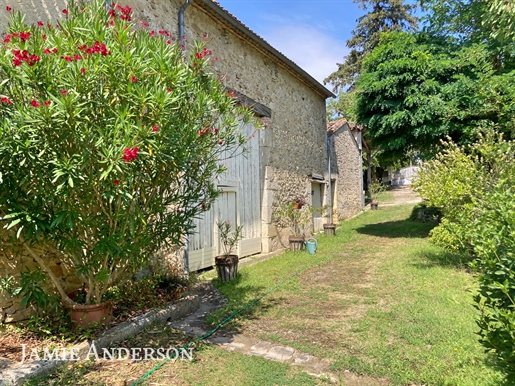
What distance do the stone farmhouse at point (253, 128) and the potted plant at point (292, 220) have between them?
270mm

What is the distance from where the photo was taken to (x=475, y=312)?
13.8 ft

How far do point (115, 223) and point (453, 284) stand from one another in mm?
5152

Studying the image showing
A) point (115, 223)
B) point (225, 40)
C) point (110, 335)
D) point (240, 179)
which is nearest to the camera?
point (115, 223)

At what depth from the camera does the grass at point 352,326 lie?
296cm

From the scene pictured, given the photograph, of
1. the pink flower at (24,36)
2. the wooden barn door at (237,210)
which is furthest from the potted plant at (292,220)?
the pink flower at (24,36)

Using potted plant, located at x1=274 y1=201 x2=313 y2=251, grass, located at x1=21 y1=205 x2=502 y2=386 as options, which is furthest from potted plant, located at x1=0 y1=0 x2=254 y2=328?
potted plant, located at x1=274 y1=201 x2=313 y2=251

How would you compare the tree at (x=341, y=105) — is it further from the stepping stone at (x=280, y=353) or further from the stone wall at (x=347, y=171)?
the stepping stone at (x=280, y=353)

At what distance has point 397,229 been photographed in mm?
12328

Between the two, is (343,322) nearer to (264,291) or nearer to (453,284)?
(264,291)

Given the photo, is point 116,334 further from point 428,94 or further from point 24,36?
point 428,94

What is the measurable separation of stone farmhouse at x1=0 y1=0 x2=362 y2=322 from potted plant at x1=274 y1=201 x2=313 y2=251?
270 mm

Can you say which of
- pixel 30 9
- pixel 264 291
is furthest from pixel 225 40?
pixel 264 291

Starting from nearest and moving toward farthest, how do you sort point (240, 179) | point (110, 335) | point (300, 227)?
point (110, 335), point (240, 179), point (300, 227)

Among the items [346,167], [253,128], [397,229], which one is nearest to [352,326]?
[253,128]
